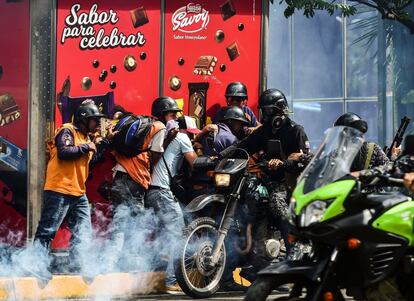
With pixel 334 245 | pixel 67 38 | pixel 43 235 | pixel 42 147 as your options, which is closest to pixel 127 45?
→ pixel 67 38

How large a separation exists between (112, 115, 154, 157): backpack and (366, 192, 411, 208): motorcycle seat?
434 cm

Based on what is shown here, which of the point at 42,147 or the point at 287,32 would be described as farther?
the point at 287,32

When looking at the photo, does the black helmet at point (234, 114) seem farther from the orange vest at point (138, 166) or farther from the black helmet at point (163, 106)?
the orange vest at point (138, 166)

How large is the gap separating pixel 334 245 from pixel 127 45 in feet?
19.9

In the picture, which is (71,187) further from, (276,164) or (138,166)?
(276,164)

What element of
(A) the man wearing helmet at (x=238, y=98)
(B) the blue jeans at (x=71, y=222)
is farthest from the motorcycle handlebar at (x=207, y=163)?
(A) the man wearing helmet at (x=238, y=98)

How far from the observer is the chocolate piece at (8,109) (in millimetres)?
10438

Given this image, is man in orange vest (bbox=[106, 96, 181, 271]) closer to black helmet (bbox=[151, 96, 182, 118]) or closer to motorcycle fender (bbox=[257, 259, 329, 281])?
black helmet (bbox=[151, 96, 182, 118])

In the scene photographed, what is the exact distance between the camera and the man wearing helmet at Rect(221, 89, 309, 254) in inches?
349

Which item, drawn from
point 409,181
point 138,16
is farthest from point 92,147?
point 409,181

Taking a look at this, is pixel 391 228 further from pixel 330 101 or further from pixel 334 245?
pixel 330 101

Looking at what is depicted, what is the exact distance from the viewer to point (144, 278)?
369 inches

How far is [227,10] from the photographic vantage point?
37.3 ft

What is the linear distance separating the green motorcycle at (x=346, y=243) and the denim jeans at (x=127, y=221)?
14.1 ft
